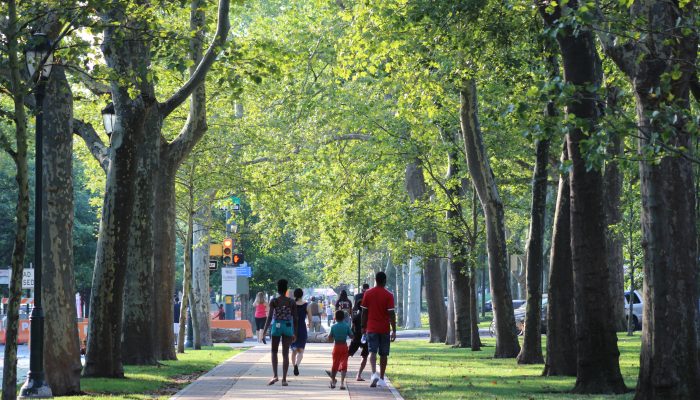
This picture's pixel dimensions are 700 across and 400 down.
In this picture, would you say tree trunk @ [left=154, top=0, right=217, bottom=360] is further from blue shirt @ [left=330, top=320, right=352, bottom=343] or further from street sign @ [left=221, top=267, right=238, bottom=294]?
street sign @ [left=221, top=267, right=238, bottom=294]

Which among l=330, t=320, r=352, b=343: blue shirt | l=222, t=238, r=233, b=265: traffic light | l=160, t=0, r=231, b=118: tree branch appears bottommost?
l=330, t=320, r=352, b=343: blue shirt

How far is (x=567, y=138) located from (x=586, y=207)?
1.01 metres

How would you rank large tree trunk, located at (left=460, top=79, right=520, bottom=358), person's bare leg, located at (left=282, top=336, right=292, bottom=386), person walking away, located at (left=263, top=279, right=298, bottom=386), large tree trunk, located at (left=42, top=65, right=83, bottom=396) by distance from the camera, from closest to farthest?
1. large tree trunk, located at (left=42, top=65, right=83, bottom=396)
2. person's bare leg, located at (left=282, top=336, right=292, bottom=386)
3. person walking away, located at (left=263, top=279, right=298, bottom=386)
4. large tree trunk, located at (left=460, top=79, right=520, bottom=358)

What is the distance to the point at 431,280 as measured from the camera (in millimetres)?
41219

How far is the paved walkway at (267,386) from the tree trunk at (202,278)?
13.3 m

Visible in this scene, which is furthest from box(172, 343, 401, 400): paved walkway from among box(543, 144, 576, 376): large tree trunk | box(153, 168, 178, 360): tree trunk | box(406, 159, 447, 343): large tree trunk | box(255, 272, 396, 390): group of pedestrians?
box(406, 159, 447, 343): large tree trunk

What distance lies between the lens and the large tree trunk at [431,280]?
133 ft

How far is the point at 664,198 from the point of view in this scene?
553 inches

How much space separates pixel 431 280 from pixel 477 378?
791 inches

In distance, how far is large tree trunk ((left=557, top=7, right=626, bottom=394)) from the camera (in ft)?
55.0

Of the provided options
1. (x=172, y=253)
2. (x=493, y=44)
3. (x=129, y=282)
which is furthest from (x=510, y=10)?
(x=172, y=253)

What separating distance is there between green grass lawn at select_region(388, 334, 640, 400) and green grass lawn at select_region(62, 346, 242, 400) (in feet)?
12.2

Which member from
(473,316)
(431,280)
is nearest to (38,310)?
(473,316)

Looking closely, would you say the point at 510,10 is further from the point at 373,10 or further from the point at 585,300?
the point at 585,300
